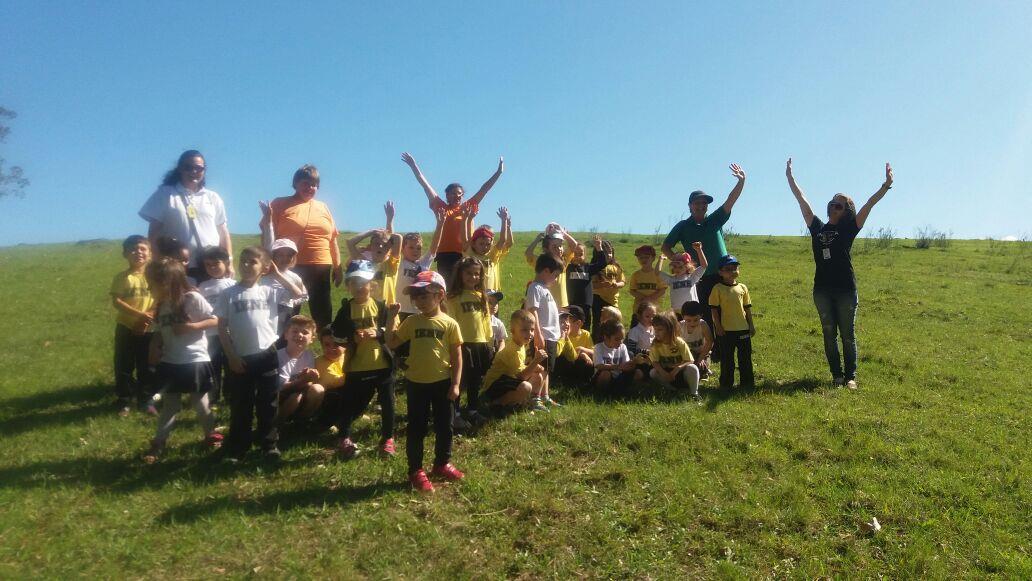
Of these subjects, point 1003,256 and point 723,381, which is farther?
point 1003,256

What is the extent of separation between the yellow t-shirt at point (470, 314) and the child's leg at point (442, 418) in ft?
3.17

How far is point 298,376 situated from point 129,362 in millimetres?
2282

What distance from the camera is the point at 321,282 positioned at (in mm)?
7660

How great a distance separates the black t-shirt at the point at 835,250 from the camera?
8.66 metres

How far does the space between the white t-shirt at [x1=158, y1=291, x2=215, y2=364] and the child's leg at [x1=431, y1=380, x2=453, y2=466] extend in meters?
2.27

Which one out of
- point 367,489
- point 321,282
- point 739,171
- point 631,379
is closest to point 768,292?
point 739,171

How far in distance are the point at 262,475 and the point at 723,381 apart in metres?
6.00

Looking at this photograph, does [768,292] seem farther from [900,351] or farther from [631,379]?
[631,379]

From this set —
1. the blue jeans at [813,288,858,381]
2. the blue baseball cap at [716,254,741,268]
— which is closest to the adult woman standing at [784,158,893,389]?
the blue jeans at [813,288,858,381]

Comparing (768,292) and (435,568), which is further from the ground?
(768,292)

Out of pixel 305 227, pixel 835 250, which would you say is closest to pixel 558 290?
pixel 305 227

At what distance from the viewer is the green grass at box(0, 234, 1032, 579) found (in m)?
4.58

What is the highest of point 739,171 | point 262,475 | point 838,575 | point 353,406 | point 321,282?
point 739,171

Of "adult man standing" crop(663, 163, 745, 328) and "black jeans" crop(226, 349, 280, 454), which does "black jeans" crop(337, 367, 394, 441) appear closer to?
"black jeans" crop(226, 349, 280, 454)
